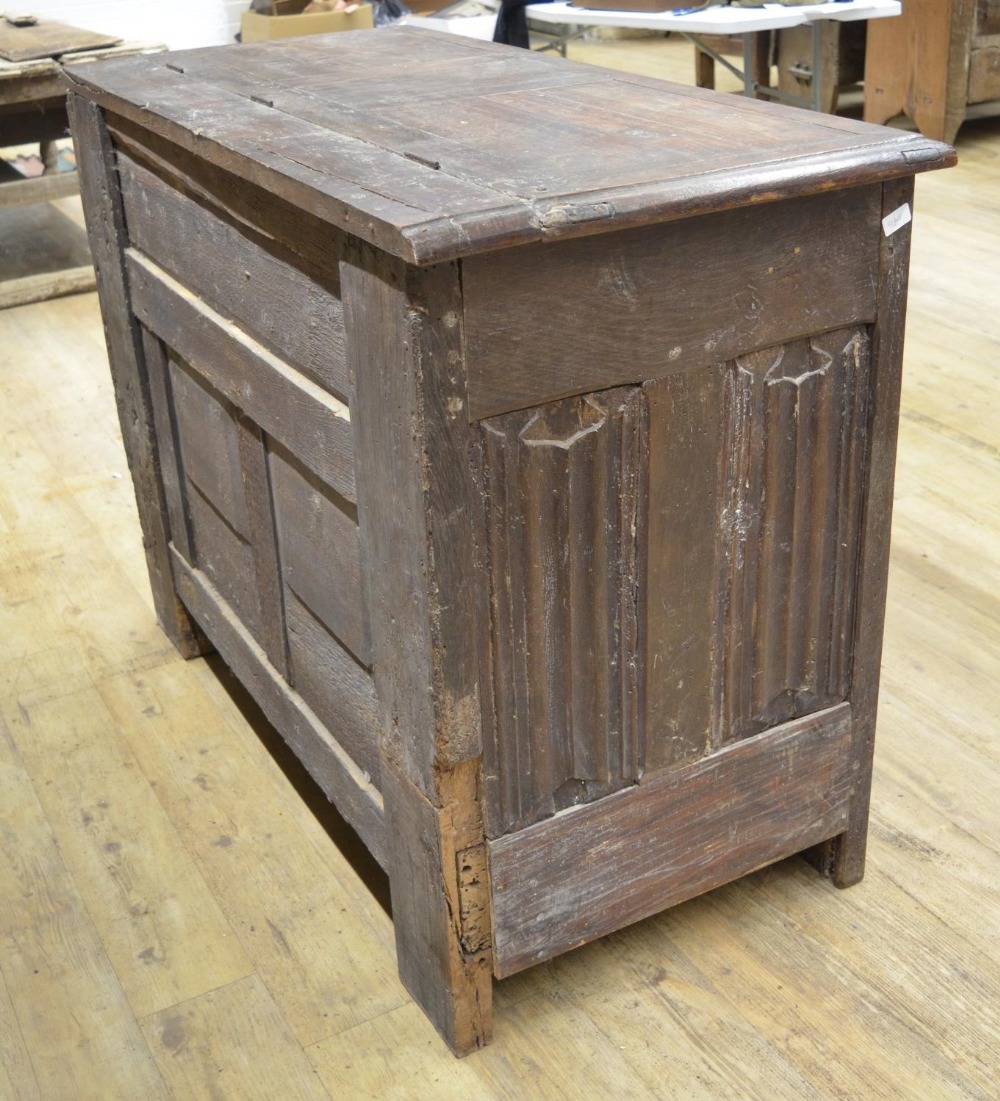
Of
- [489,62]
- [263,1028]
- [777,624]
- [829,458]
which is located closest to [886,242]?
[829,458]

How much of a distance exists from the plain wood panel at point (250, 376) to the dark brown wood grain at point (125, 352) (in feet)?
0.20

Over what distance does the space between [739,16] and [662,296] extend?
8.77ft

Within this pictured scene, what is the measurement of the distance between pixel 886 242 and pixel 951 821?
0.81 meters

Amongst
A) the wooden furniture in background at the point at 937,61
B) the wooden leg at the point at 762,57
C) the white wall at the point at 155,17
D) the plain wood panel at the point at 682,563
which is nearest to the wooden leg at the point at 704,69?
the wooden leg at the point at 762,57

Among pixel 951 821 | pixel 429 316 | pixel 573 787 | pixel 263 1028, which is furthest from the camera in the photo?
pixel 951 821

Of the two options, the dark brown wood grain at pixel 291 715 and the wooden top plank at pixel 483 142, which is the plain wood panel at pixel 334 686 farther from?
the wooden top plank at pixel 483 142

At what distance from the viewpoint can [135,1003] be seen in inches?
60.0

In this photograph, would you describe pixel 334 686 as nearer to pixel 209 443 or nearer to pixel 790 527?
pixel 209 443

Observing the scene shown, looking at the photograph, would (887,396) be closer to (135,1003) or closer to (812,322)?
(812,322)

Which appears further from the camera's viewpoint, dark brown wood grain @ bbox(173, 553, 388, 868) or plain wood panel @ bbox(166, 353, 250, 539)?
plain wood panel @ bbox(166, 353, 250, 539)

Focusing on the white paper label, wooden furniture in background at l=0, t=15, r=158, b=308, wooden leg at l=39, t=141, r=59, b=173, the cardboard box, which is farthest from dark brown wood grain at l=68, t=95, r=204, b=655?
the cardboard box

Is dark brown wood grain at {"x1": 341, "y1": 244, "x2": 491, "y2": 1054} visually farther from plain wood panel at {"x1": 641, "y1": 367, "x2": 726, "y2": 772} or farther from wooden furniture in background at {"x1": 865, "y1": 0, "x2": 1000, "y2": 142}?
wooden furniture in background at {"x1": 865, "y1": 0, "x2": 1000, "y2": 142}

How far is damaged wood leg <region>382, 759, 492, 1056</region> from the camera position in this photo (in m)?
1.31

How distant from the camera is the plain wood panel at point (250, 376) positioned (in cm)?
135
